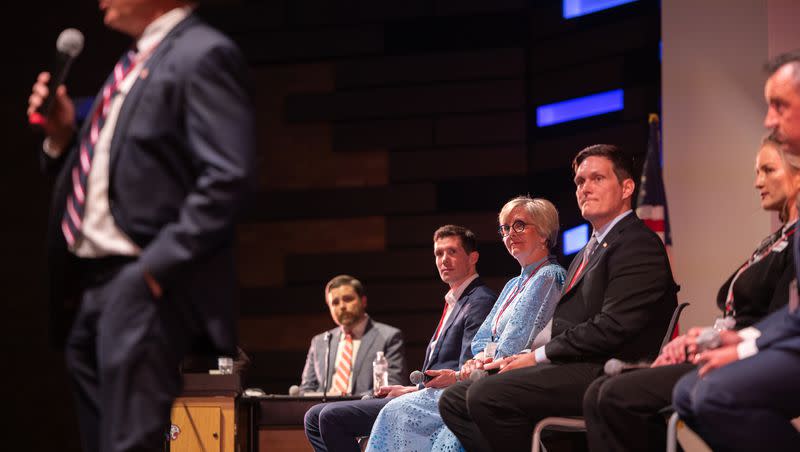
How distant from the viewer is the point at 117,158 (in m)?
1.76

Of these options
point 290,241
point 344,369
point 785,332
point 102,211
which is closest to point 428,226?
point 290,241

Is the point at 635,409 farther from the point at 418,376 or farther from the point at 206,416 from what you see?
the point at 206,416

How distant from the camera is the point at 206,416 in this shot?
465 centimetres

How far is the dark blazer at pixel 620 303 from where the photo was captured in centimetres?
301

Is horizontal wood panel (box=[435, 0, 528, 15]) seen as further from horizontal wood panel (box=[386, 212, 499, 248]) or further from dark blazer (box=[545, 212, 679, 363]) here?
dark blazer (box=[545, 212, 679, 363])

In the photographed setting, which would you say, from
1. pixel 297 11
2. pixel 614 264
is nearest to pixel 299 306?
pixel 297 11

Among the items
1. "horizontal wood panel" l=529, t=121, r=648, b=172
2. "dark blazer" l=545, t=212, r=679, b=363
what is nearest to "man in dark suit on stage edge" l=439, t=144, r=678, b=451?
"dark blazer" l=545, t=212, r=679, b=363

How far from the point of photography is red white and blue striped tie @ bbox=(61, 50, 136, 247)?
1.78 meters

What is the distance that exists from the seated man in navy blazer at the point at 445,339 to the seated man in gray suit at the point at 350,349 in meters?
1.01

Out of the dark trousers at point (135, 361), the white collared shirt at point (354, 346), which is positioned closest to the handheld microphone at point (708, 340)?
the dark trousers at point (135, 361)

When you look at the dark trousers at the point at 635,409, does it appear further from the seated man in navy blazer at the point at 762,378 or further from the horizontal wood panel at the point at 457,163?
the horizontal wood panel at the point at 457,163

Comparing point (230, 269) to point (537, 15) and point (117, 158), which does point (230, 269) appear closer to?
point (117, 158)

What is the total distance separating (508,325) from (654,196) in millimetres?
1587

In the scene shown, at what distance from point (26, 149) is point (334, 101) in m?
3.79
